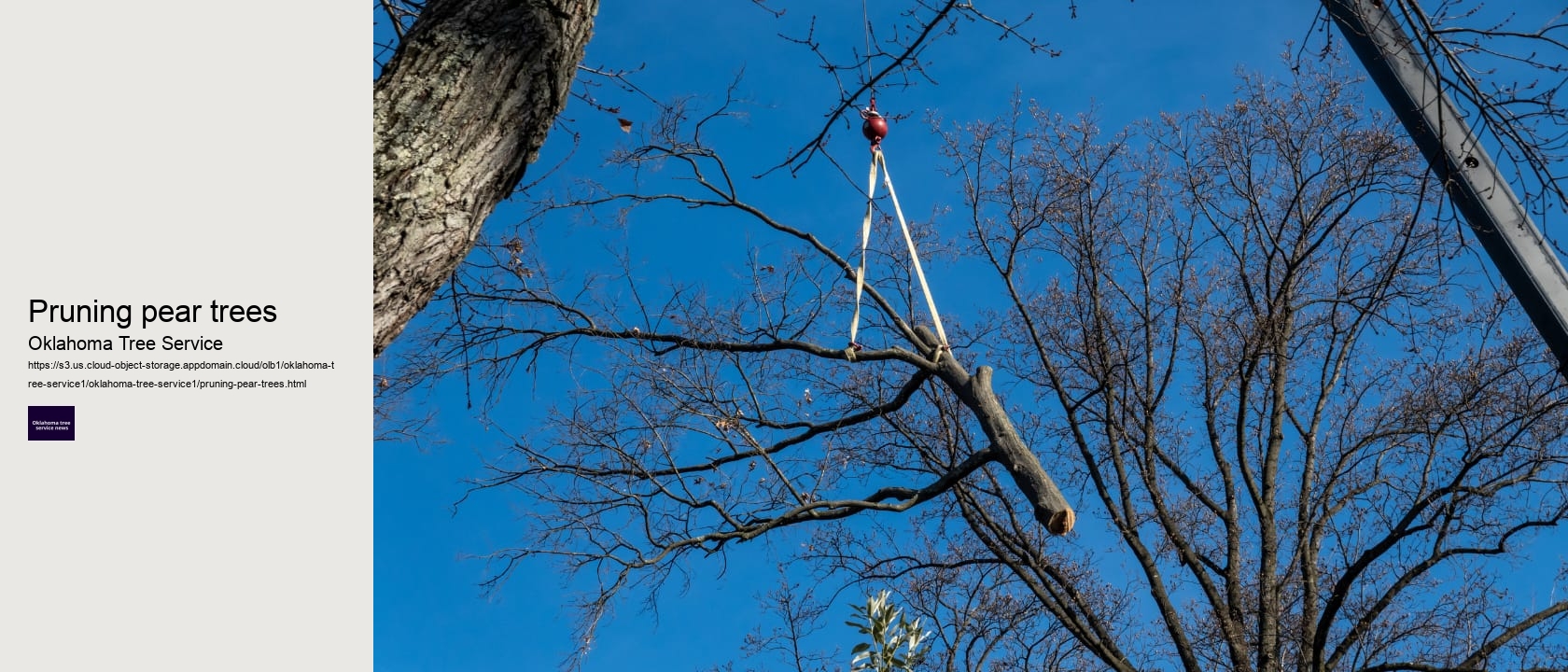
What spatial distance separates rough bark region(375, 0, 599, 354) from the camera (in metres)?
2.04

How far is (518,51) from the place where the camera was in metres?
2.22

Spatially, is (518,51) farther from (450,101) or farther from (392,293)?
(392,293)

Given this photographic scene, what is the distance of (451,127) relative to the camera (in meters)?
2.09

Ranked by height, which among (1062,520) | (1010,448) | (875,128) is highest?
(875,128)
